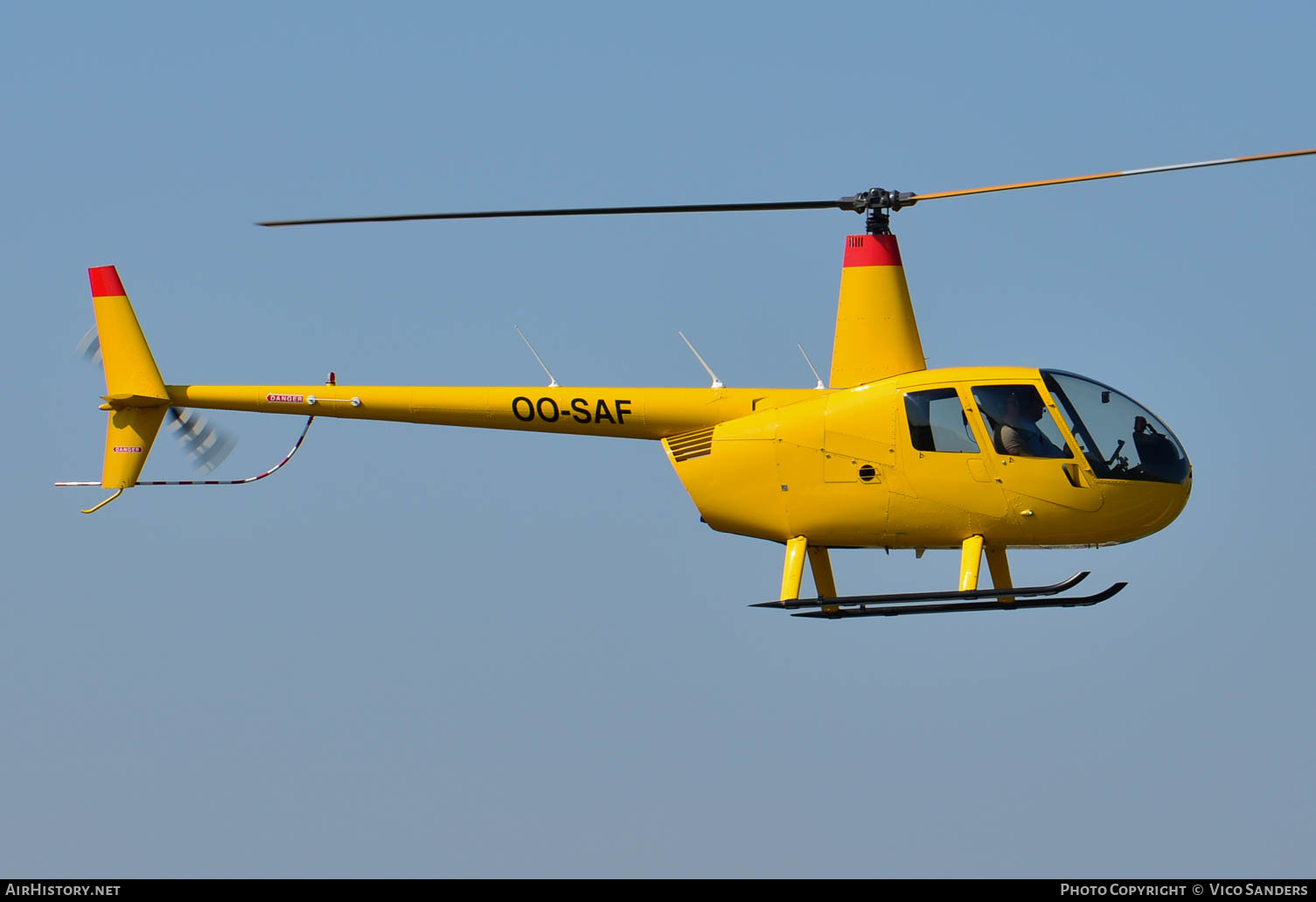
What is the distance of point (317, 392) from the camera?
22.6 meters

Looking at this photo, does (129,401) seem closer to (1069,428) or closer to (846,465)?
(846,465)

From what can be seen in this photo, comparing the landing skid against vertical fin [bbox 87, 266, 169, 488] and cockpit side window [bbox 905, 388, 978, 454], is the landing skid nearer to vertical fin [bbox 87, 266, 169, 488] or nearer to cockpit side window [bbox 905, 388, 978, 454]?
cockpit side window [bbox 905, 388, 978, 454]

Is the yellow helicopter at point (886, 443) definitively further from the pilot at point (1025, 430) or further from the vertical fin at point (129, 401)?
the vertical fin at point (129, 401)

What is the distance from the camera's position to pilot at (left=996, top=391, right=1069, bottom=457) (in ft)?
64.0

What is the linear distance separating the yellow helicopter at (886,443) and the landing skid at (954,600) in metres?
0.02

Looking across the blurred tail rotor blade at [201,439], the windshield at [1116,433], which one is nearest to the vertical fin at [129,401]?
the blurred tail rotor blade at [201,439]

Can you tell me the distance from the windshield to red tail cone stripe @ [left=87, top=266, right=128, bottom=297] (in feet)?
38.1

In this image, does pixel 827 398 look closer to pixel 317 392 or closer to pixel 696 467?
pixel 696 467

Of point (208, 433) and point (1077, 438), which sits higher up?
point (208, 433)

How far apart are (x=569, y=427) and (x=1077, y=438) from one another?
5712 mm

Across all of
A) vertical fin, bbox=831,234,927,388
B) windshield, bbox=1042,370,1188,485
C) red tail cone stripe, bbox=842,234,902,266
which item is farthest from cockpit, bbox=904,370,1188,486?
red tail cone stripe, bbox=842,234,902,266
